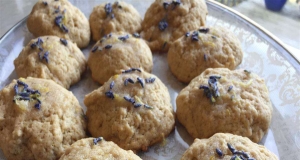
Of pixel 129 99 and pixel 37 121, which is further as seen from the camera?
pixel 129 99

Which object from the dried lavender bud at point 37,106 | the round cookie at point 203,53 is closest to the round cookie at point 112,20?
the round cookie at point 203,53

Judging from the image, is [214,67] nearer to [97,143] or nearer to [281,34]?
[97,143]

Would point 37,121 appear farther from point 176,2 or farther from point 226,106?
point 176,2

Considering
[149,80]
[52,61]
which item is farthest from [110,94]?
[52,61]

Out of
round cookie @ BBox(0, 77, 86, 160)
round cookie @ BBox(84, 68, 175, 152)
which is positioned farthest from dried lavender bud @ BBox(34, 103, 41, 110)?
round cookie @ BBox(84, 68, 175, 152)

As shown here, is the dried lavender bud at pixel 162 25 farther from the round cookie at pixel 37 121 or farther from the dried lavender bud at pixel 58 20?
the round cookie at pixel 37 121

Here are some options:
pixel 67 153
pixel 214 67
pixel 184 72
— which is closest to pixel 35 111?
pixel 67 153
